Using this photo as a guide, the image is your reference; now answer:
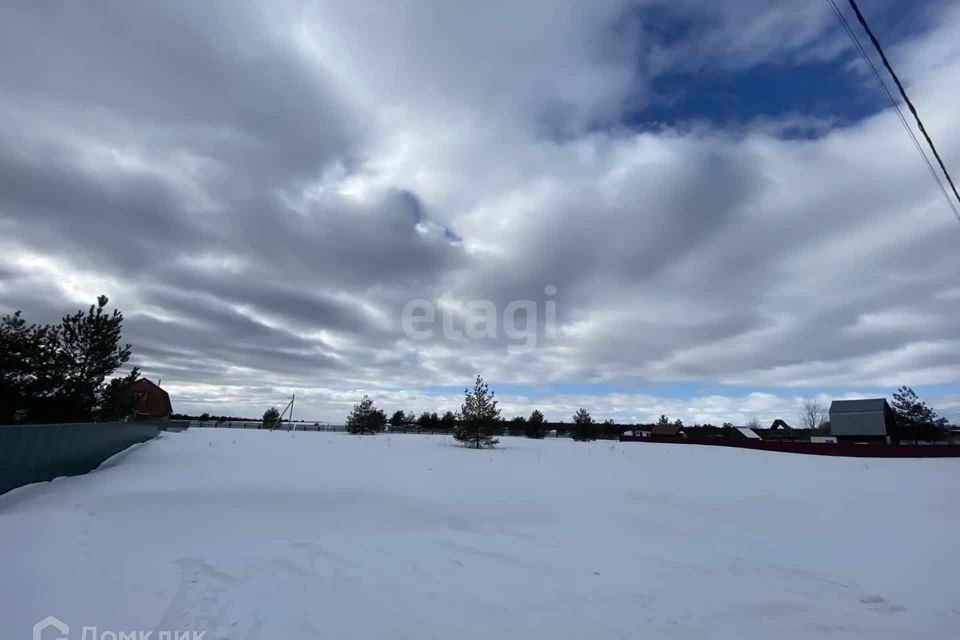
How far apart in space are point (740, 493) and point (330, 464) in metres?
13.4

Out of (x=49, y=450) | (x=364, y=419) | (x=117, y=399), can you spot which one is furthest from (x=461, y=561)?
(x=364, y=419)

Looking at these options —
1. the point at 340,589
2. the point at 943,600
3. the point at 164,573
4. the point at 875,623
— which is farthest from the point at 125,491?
the point at 943,600

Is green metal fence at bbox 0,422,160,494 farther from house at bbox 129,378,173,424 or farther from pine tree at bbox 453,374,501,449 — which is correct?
house at bbox 129,378,173,424

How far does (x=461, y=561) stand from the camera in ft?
22.3

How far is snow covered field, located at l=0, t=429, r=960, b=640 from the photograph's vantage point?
15.9ft

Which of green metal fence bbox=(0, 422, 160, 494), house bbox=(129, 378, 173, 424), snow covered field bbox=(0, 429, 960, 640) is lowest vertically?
snow covered field bbox=(0, 429, 960, 640)

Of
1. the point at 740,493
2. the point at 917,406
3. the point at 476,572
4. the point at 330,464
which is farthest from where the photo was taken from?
the point at 917,406

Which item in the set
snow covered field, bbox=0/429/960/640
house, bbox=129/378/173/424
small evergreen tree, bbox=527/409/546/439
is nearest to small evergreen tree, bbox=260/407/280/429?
house, bbox=129/378/173/424

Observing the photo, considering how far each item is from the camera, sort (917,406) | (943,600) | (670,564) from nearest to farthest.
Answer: (943,600), (670,564), (917,406)

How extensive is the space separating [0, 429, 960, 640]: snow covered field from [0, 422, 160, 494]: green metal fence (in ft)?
1.47

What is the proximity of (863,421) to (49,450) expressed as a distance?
7565 centimetres

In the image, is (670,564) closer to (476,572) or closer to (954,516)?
(476,572)

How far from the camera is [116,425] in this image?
1745 centimetres

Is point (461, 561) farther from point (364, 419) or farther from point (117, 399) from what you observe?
point (364, 419)
